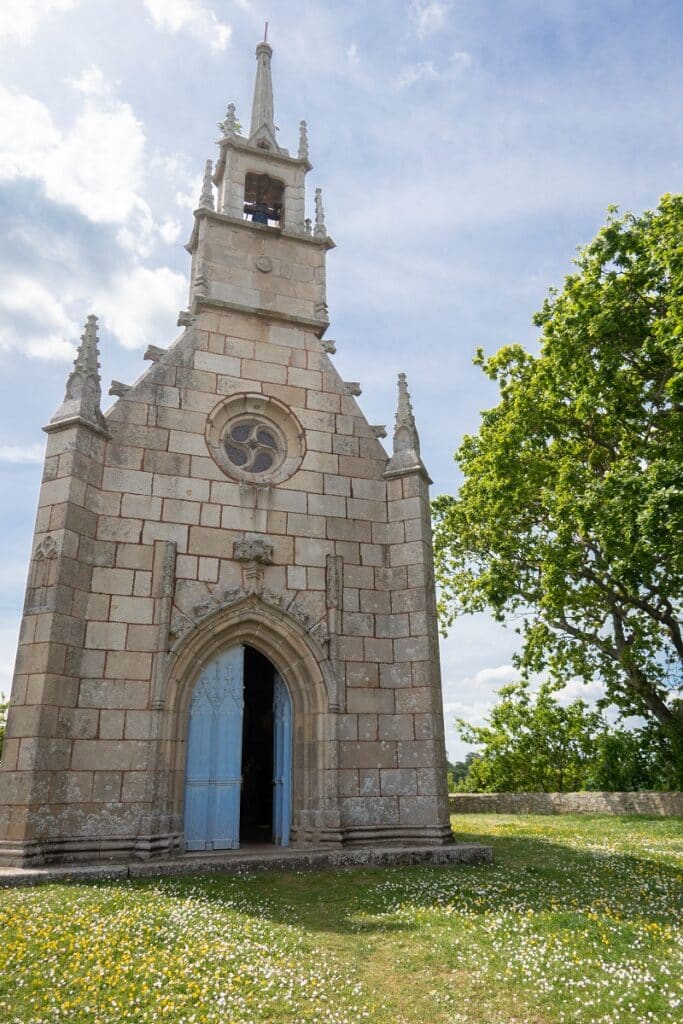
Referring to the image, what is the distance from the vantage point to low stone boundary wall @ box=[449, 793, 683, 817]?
16.7 meters

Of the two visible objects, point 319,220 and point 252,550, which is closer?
point 252,550

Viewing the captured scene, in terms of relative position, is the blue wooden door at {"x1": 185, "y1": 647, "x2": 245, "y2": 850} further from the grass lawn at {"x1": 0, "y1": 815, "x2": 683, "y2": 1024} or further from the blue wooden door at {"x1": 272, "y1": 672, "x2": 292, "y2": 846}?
the grass lawn at {"x1": 0, "y1": 815, "x2": 683, "y2": 1024}

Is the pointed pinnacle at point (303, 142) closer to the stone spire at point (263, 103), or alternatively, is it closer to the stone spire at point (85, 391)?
the stone spire at point (263, 103)

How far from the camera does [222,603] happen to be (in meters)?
10.0

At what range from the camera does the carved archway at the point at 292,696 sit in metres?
9.41

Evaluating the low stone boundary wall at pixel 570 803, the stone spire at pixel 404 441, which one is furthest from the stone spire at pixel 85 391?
the low stone boundary wall at pixel 570 803

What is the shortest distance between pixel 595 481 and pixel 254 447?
675 centimetres

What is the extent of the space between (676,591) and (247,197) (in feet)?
40.0

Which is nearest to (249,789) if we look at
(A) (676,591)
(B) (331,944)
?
(B) (331,944)

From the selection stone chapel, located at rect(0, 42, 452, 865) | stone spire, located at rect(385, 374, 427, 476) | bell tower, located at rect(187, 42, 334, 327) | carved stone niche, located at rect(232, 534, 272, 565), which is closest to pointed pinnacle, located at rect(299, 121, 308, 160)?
bell tower, located at rect(187, 42, 334, 327)

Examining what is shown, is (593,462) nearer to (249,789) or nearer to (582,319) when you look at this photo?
(582,319)

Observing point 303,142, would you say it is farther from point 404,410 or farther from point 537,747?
point 537,747

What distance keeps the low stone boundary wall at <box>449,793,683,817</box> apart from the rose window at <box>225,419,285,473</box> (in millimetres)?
12675

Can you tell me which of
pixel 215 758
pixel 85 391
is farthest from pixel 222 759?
pixel 85 391
